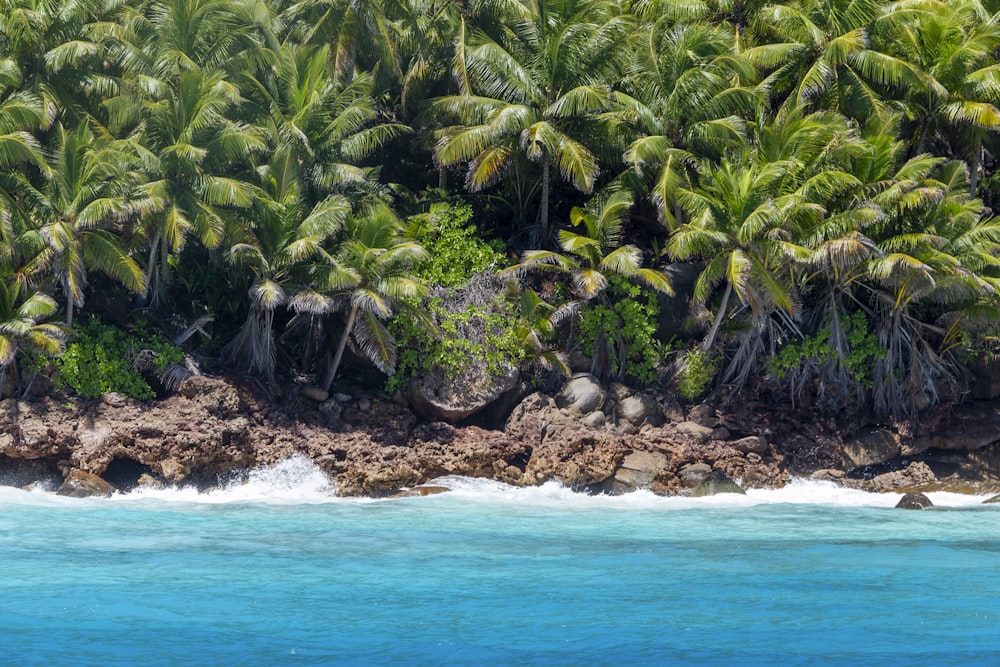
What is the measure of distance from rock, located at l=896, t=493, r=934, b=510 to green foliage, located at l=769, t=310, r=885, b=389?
12.1 ft

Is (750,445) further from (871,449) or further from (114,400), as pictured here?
(114,400)

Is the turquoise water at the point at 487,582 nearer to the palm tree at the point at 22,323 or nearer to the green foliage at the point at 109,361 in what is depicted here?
the green foliage at the point at 109,361

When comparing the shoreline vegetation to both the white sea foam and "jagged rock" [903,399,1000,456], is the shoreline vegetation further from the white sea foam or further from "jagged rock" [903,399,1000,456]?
the white sea foam

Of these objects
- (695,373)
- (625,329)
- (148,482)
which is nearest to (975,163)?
(695,373)

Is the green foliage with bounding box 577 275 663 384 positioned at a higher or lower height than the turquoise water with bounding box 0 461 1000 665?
higher

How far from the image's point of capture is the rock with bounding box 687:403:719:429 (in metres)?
24.4

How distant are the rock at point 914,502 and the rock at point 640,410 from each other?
5.51 metres

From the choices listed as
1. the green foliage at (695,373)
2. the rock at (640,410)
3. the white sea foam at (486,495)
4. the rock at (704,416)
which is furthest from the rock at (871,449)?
the rock at (640,410)

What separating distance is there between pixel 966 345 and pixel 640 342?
7.52m

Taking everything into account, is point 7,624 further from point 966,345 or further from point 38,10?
point 966,345

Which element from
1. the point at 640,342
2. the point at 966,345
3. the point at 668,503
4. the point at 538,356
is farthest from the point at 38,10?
the point at 966,345

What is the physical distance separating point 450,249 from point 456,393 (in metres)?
3.57

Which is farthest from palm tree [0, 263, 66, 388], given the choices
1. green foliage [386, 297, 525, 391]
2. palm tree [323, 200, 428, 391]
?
green foliage [386, 297, 525, 391]

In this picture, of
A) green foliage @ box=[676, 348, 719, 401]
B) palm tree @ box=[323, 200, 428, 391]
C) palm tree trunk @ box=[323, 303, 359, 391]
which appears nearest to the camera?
palm tree @ box=[323, 200, 428, 391]
